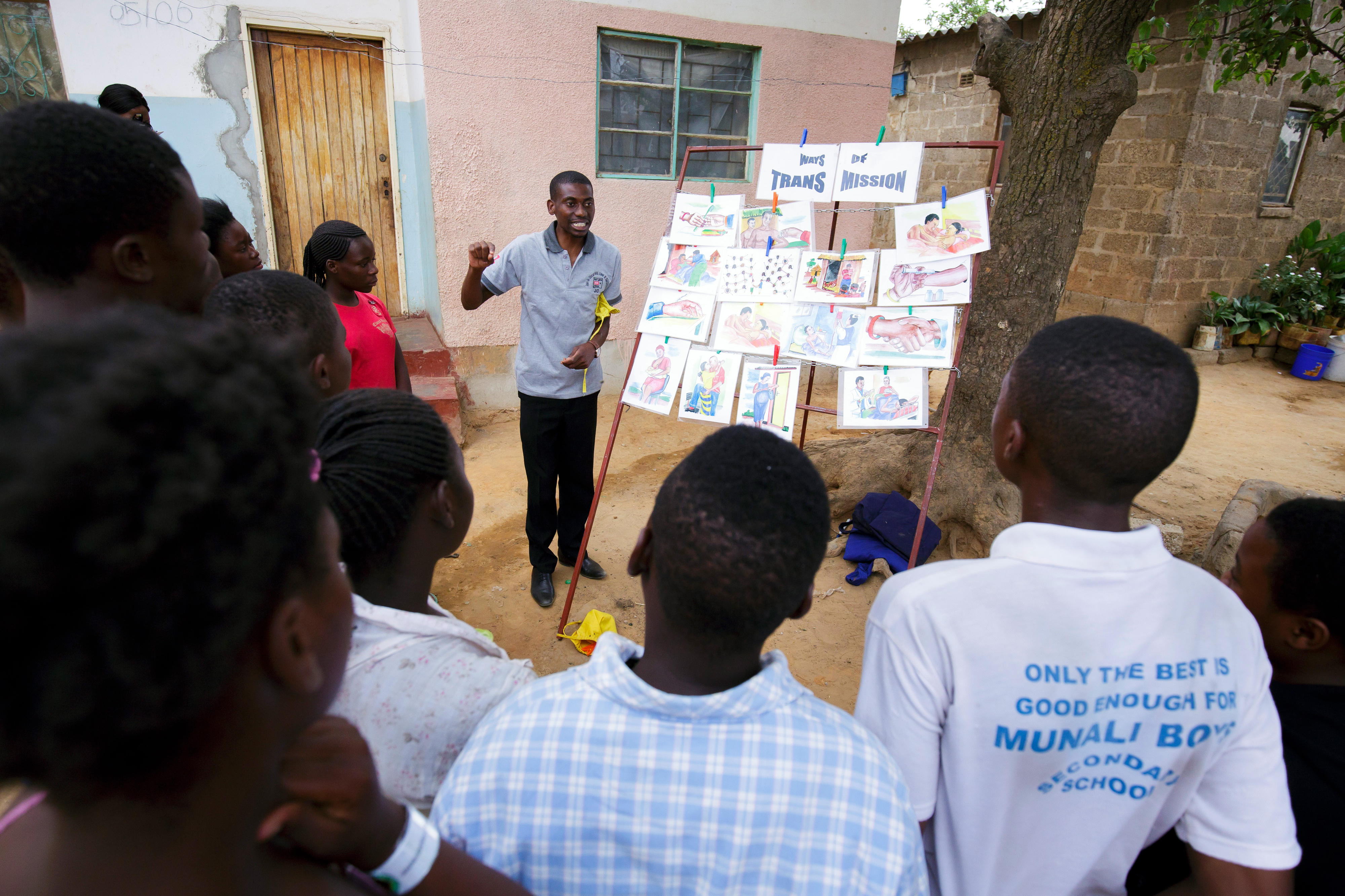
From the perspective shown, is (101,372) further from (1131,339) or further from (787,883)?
(1131,339)

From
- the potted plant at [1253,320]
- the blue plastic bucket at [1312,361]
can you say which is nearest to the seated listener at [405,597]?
the potted plant at [1253,320]

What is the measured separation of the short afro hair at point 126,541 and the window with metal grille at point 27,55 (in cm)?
584

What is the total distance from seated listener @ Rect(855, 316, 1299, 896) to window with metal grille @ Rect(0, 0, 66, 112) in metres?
6.03

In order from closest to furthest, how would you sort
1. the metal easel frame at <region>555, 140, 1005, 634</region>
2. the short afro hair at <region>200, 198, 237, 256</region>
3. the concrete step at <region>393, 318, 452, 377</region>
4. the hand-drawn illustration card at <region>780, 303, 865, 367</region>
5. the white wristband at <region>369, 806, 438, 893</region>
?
the white wristband at <region>369, 806, 438, 893</region>, the short afro hair at <region>200, 198, 237, 256</region>, the metal easel frame at <region>555, 140, 1005, 634</region>, the hand-drawn illustration card at <region>780, 303, 865, 367</region>, the concrete step at <region>393, 318, 452, 377</region>

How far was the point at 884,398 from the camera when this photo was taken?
298cm

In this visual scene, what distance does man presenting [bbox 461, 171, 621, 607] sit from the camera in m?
3.27

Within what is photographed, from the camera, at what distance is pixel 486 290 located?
3.38m

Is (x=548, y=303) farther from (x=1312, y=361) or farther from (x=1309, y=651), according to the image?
(x=1312, y=361)

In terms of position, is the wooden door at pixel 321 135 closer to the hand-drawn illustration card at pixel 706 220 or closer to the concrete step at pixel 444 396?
the concrete step at pixel 444 396

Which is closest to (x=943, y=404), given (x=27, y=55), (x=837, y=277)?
(x=837, y=277)

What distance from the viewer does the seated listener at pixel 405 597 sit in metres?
1.03

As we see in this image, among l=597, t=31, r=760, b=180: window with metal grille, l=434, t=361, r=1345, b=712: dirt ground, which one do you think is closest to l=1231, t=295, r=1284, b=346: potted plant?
l=434, t=361, r=1345, b=712: dirt ground

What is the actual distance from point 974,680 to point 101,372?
1063 millimetres

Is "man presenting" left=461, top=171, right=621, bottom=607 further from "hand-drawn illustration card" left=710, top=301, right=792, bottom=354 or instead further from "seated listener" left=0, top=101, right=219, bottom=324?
"seated listener" left=0, top=101, right=219, bottom=324
